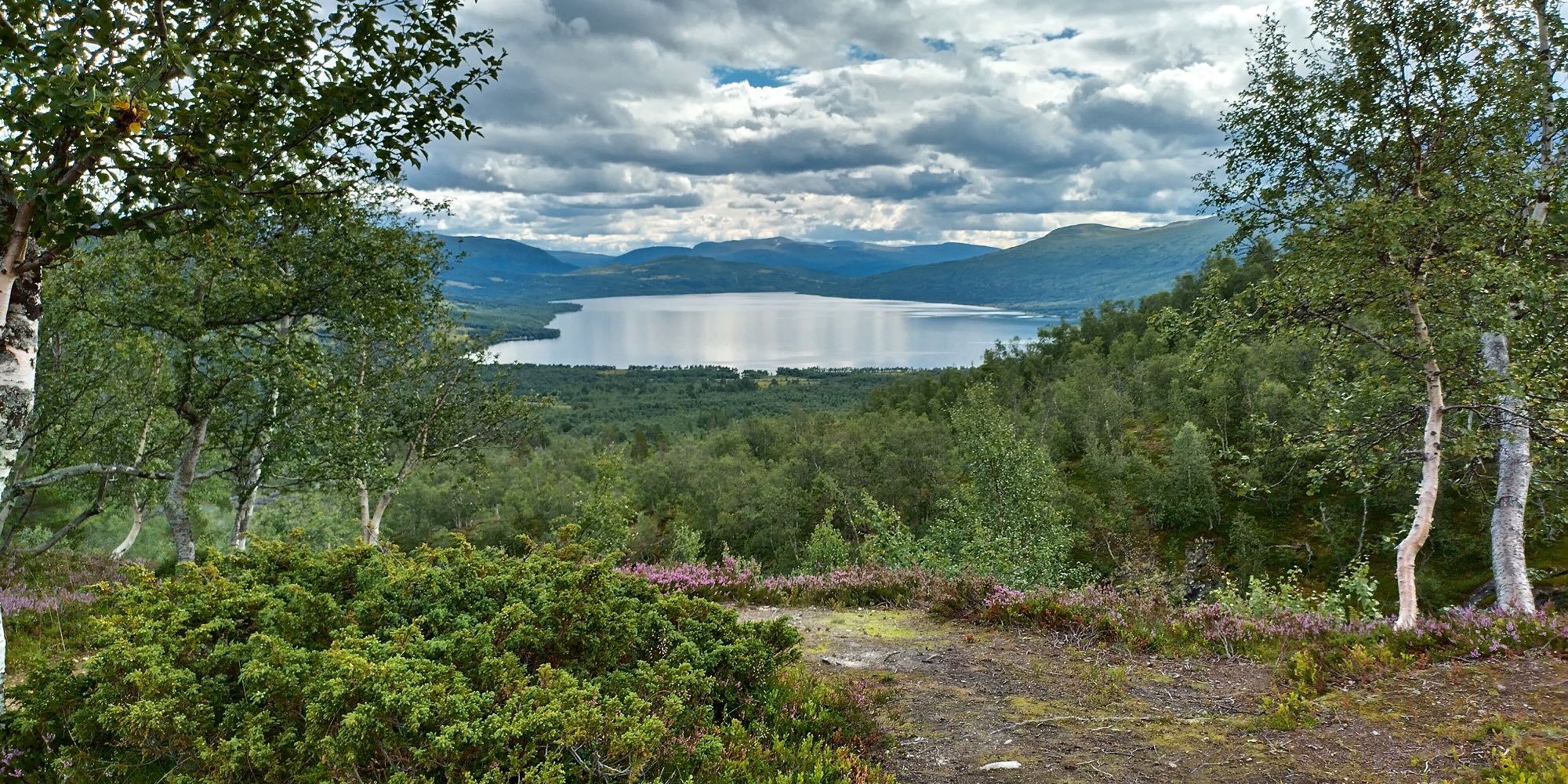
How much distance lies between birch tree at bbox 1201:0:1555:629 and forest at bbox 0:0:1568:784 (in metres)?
0.06

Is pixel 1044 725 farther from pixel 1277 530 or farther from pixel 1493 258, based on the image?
pixel 1277 530

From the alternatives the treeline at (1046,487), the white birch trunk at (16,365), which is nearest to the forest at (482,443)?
the white birch trunk at (16,365)

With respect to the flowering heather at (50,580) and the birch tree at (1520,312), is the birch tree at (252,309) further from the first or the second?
the birch tree at (1520,312)

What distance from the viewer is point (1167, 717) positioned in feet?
20.4

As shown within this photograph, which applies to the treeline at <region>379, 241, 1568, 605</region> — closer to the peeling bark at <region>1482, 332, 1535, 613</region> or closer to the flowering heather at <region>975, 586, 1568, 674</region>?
the peeling bark at <region>1482, 332, 1535, 613</region>

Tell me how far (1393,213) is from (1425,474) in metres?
3.32

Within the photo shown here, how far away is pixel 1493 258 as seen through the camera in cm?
812

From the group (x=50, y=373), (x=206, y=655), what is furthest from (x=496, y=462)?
(x=206, y=655)

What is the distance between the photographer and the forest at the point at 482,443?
159 inches

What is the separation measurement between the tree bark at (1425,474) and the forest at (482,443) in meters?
0.06

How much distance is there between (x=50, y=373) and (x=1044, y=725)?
17846mm

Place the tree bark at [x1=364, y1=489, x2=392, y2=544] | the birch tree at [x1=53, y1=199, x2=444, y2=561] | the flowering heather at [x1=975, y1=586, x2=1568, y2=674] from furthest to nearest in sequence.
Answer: the tree bark at [x1=364, y1=489, x2=392, y2=544] < the birch tree at [x1=53, y1=199, x2=444, y2=561] < the flowering heather at [x1=975, y1=586, x2=1568, y2=674]

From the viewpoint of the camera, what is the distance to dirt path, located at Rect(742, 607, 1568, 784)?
523 cm

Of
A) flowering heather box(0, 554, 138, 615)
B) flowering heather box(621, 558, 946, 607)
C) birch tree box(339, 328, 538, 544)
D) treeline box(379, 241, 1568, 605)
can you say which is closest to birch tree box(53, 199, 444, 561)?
flowering heather box(0, 554, 138, 615)
